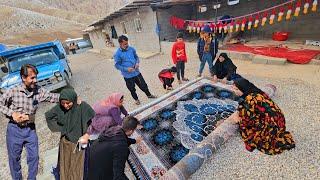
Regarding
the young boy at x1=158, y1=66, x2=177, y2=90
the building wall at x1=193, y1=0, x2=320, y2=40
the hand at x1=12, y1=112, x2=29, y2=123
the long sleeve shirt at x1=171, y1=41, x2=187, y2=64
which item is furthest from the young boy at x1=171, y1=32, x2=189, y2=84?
the building wall at x1=193, y1=0, x2=320, y2=40

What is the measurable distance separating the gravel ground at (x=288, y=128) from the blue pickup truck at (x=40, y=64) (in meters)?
0.88

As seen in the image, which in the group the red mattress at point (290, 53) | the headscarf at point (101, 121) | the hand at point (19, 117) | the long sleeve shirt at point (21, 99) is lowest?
the red mattress at point (290, 53)

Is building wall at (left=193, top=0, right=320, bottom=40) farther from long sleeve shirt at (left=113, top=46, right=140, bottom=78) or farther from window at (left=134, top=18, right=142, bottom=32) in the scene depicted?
long sleeve shirt at (left=113, top=46, right=140, bottom=78)

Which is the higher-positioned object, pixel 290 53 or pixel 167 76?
pixel 167 76

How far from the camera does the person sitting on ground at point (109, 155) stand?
6.83ft

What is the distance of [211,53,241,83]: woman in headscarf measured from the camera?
17.4ft

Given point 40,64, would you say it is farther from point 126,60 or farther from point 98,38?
point 98,38

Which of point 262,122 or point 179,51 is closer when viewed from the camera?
point 262,122

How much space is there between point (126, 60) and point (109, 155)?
324 centimetres

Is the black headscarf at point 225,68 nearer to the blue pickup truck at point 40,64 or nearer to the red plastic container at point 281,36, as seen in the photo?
the blue pickup truck at point 40,64

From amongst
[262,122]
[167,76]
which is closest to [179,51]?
[167,76]

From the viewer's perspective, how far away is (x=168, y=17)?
12.4 meters

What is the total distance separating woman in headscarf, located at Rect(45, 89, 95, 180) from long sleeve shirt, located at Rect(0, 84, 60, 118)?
508 mm

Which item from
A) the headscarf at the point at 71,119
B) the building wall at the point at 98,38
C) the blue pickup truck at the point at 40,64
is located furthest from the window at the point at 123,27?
the headscarf at the point at 71,119
